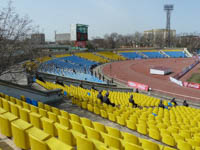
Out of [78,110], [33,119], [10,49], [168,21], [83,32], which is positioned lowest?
[78,110]

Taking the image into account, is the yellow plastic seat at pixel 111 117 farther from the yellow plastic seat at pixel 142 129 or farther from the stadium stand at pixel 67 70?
the stadium stand at pixel 67 70

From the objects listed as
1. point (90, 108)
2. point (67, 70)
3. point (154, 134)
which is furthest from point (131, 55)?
point (154, 134)

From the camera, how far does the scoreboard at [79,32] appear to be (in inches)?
2227

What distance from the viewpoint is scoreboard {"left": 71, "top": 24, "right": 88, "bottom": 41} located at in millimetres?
56559

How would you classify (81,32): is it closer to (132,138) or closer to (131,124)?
(131,124)

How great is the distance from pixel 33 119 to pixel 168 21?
368 feet

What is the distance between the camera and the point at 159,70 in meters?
40.5

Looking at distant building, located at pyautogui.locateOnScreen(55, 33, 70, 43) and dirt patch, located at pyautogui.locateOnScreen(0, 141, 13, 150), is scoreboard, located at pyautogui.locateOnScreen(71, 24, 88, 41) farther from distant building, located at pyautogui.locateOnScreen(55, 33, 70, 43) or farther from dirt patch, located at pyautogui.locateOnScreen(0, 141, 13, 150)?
distant building, located at pyautogui.locateOnScreen(55, 33, 70, 43)

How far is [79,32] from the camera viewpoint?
189ft

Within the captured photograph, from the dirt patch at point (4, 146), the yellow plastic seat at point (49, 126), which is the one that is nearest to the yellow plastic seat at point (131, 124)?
the yellow plastic seat at point (49, 126)

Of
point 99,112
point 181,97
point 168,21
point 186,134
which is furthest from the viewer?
point 168,21

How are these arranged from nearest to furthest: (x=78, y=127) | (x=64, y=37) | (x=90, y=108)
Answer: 1. (x=78, y=127)
2. (x=90, y=108)
3. (x=64, y=37)

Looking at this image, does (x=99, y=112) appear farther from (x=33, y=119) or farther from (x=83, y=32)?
(x=83, y=32)

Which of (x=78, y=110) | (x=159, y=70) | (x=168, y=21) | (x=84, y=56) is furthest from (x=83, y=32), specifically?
(x=168, y=21)
